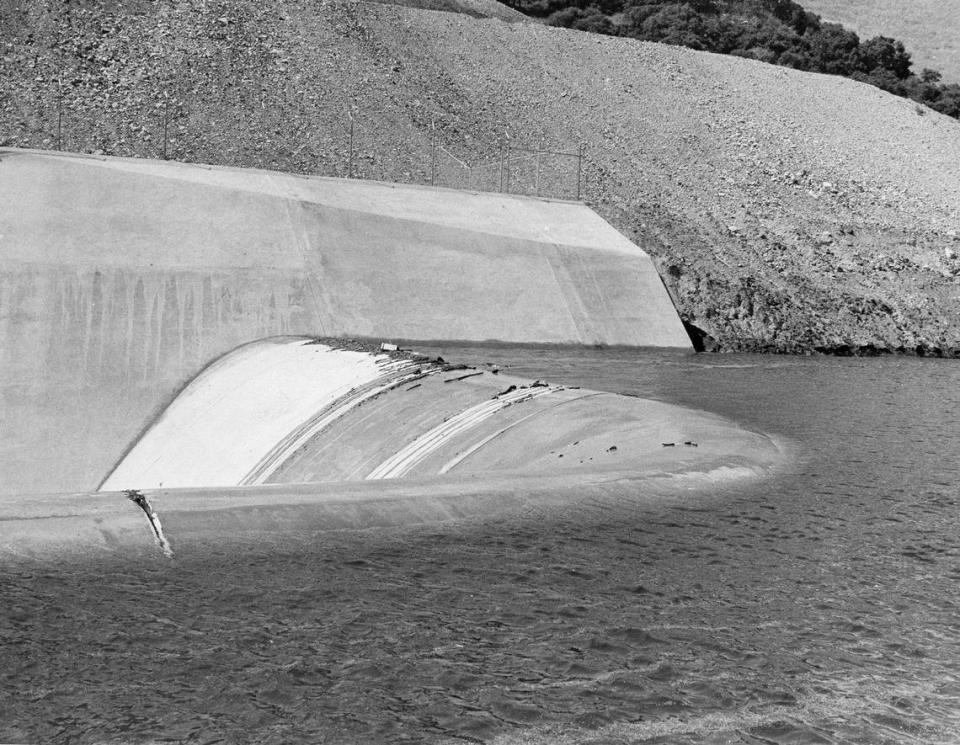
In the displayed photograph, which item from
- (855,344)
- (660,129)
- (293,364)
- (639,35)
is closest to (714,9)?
(639,35)

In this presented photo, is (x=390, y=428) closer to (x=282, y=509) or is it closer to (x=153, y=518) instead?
(x=282, y=509)

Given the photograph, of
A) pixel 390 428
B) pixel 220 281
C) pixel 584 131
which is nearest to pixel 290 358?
pixel 220 281

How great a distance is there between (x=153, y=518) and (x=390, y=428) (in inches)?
237

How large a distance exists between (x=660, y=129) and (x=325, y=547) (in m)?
35.5

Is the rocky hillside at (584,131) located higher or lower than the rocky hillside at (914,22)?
lower

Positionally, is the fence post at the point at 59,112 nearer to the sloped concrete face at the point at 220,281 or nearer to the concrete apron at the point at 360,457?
the sloped concrete face at the point at 220,281

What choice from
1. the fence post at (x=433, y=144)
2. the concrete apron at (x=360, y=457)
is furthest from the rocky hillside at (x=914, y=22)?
the concrete apron at (x=360, y=457)

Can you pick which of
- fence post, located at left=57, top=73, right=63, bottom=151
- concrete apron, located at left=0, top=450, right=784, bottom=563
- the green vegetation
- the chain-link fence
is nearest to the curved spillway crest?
concrete apron, located at left=0, top=450, right=784, bottom=563

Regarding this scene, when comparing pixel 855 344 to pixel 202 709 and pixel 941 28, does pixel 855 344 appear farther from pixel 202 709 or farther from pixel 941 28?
pixel 941 28

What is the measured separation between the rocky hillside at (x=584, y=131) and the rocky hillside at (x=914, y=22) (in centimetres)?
5384

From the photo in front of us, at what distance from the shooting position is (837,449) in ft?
40.0

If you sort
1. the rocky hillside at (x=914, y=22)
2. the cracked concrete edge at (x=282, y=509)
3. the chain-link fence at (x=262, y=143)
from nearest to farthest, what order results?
the cracked concrete edge at (x=282, y=509) → the chain-link fence at (x=262, y=143) → the rocky hillside at (x=914, y=22)

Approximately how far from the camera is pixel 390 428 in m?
13.0

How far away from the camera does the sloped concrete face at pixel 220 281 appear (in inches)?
681
